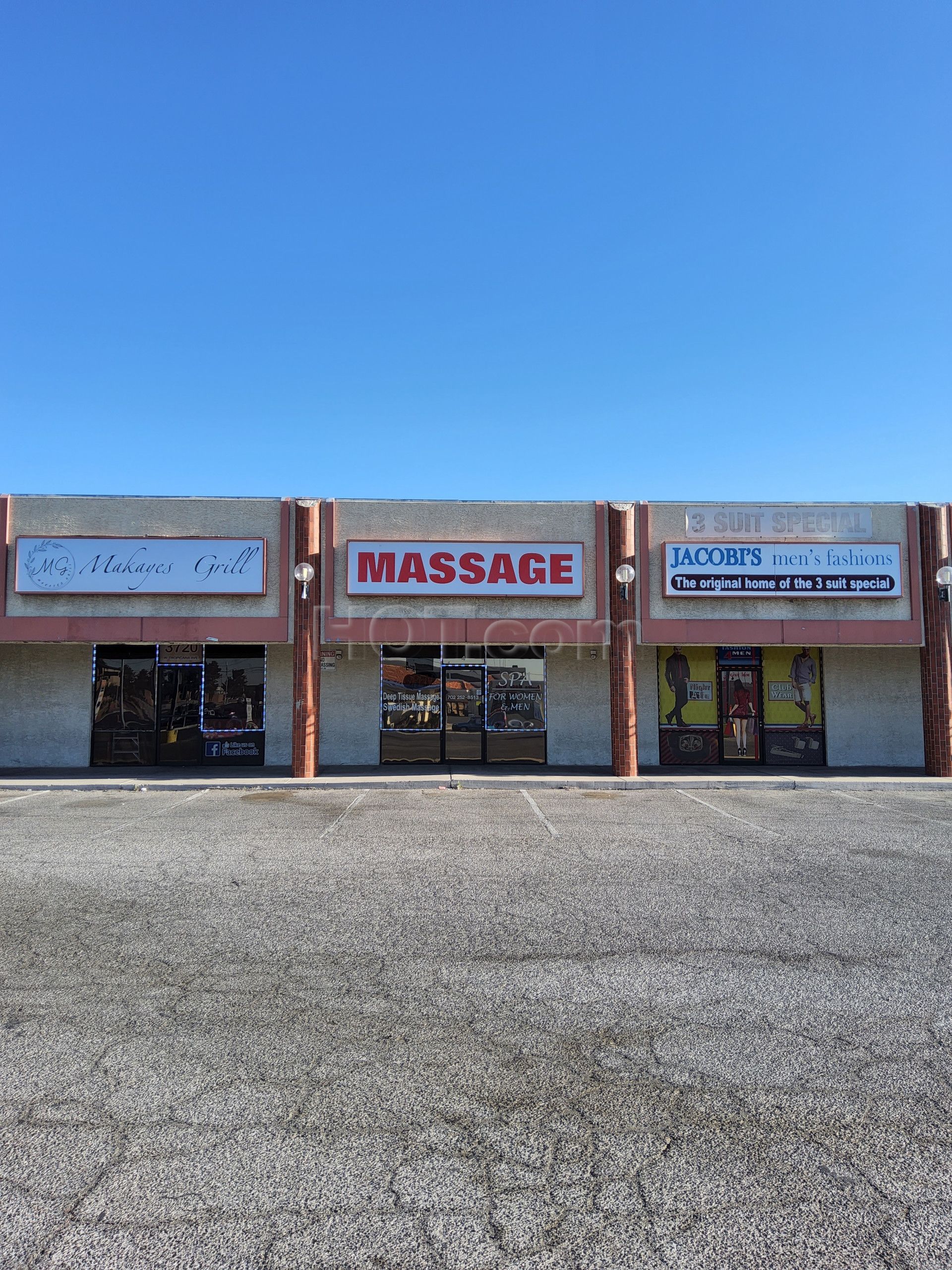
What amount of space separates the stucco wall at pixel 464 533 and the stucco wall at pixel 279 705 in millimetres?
2356

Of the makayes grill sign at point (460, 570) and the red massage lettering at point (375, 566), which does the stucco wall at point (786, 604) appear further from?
the red massage lettering at point (375, 566)

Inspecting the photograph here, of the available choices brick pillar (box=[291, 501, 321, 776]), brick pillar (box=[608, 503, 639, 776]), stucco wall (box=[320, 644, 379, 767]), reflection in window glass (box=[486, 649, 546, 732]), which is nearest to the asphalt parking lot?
brick pillar (box=[291, 501, 321, 776])

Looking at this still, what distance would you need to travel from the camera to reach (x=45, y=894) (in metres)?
7.37

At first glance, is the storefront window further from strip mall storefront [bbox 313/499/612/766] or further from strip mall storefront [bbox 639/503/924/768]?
strip mall storefront [bbox 639/503/924/768]

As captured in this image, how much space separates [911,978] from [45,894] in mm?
7464

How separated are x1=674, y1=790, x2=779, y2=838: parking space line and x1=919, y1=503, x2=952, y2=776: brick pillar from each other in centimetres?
631

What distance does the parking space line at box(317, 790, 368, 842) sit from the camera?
10.6 m

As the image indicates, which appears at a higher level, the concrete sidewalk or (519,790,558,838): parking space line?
the concrete sidewalk

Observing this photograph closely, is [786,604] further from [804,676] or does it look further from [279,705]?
[279,705]

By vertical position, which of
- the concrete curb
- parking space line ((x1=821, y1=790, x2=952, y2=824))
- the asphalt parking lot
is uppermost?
the concrete curb

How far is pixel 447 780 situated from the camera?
615 inches

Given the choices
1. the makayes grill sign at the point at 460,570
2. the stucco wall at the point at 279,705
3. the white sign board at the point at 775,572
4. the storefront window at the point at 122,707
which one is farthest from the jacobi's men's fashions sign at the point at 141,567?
the white sign board at the point at 775,572

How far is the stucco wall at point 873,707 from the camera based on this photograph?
1850cm

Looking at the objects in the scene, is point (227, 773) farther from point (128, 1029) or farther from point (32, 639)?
point (128, 1029)
